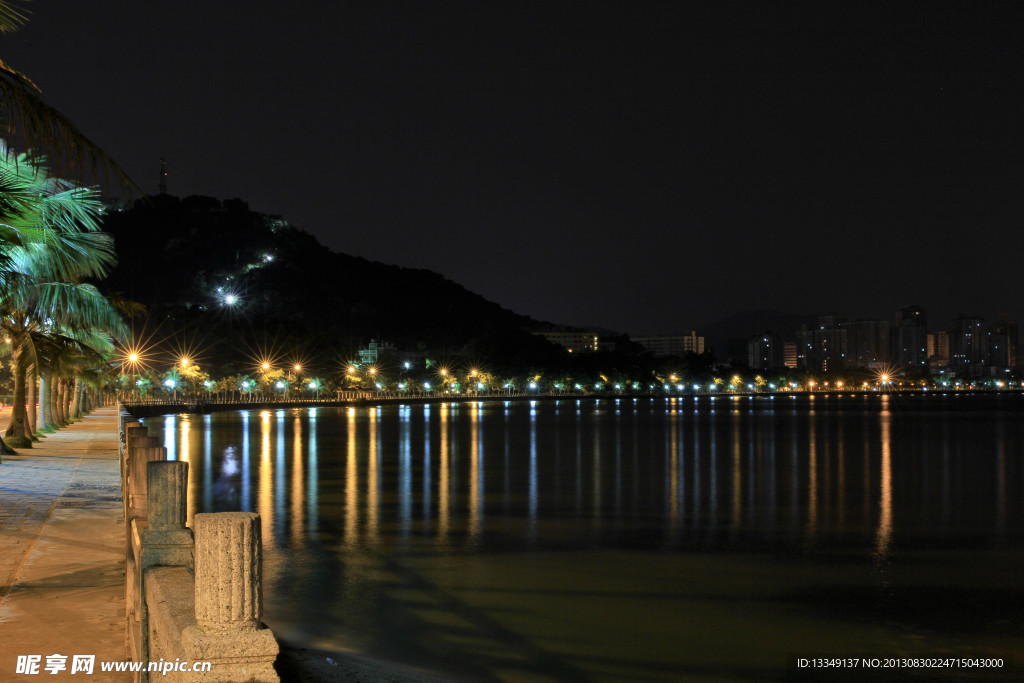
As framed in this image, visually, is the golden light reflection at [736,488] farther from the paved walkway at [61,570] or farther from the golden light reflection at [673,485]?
the paved walkway at [61,570]

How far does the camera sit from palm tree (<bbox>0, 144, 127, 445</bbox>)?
10.3m

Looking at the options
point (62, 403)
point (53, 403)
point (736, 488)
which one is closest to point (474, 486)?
point (736, 488)

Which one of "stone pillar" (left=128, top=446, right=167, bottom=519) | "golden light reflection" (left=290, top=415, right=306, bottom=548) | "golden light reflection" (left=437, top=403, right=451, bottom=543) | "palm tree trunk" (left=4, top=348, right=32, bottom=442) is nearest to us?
"stone pillar" (left=128, top=446, right=167, bottom=519)

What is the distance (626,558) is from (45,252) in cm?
999

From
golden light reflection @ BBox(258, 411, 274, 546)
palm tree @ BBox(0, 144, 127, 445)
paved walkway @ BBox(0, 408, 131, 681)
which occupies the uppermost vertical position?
palm tree @ BBox(0, 144, 127, 445)

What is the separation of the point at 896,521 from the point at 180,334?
287 ft

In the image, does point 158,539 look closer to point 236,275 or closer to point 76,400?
point 76,400

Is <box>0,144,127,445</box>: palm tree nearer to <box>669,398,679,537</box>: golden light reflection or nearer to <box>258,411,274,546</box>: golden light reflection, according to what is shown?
<box>258,411,274,546</box>: golden light reflection

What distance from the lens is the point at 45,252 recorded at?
1304cm

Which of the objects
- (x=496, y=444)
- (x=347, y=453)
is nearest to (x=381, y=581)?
(x=347, y=453)

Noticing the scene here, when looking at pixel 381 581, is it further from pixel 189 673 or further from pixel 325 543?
pixel 189 673

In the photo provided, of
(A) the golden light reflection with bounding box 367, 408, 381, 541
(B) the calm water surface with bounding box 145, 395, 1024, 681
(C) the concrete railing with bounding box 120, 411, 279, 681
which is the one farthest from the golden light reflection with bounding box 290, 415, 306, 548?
(C) the concrete railing with bounding box 120, 411, 279, 681

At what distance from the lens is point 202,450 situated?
37281 millimetres

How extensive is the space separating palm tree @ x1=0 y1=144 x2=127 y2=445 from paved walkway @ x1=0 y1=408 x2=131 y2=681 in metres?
3.06
